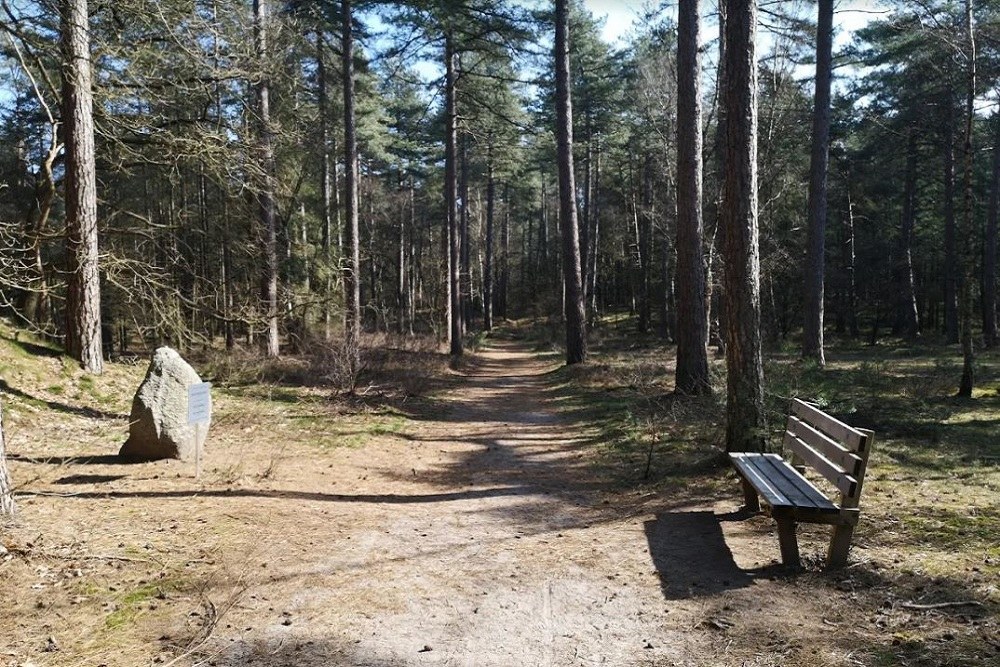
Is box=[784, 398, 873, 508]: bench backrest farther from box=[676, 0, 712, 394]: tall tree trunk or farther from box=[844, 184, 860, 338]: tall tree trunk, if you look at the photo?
box=[844, 184, 860, 338]: tall tree trunk

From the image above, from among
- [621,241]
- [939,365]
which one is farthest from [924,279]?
[939,365]

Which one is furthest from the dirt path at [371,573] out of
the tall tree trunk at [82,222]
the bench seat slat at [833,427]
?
the tall tree trunk at [82,222]

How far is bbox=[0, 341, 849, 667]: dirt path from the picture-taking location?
11.4 ft

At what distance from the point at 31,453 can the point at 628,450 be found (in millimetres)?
7119

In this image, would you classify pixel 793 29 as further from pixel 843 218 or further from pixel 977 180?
pixel 977 180

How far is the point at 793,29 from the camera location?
49.9 ft

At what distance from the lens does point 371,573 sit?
4.55 metres

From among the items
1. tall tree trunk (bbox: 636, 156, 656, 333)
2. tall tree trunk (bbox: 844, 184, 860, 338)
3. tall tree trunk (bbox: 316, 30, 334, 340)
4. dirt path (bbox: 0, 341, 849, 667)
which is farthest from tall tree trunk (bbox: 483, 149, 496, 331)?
dirt path (bbox: 0, 341, 849, 667)

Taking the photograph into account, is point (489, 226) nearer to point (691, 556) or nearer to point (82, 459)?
point (82, 459)

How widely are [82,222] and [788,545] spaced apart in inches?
408

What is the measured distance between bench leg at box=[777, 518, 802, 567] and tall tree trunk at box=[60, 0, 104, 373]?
959 centimetres

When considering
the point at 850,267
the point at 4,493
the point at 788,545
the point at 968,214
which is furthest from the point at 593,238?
the point at 4,493

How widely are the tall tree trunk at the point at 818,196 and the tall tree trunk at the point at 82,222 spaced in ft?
51.7

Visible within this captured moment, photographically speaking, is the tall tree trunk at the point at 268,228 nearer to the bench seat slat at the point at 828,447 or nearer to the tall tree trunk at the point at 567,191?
the tall tree trunk at the point at 567,191
